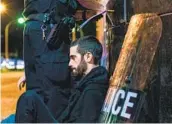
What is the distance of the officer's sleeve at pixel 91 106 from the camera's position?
3.05 metres

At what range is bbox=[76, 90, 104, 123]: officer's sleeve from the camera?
305cm

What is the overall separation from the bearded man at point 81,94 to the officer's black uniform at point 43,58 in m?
0.14

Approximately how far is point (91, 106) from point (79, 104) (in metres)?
0.16

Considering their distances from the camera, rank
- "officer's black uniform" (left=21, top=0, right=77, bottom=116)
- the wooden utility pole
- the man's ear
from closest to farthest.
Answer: the wooden utility pole
the man's ear
"officer's black uniform" (left=21, top=0, right=77, bottom=116)

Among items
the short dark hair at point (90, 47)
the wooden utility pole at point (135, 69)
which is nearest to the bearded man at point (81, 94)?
the short dark hair at point (90, 47)

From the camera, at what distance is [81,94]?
3.22 meters

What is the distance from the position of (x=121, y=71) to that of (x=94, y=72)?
24cm

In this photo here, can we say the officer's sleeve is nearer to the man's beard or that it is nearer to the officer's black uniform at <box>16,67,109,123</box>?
the officer's black uniform at <box>16,67,109,123</box>

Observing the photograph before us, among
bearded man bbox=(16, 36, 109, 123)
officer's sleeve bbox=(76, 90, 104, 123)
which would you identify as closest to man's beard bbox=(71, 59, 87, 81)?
bearded man bbox=(16, 36, 109, 123)

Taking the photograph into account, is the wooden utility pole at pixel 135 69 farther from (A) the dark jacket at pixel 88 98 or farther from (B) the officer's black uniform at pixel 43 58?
(B) the officer's black uniform at pixel 43 58

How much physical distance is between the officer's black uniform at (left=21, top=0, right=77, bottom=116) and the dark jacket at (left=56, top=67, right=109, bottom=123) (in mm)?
252

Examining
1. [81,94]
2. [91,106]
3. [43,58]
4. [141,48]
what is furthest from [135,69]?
[43,58]

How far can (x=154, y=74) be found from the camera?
2.88m

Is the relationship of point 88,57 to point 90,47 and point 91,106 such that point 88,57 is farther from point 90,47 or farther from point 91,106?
point 91,106
